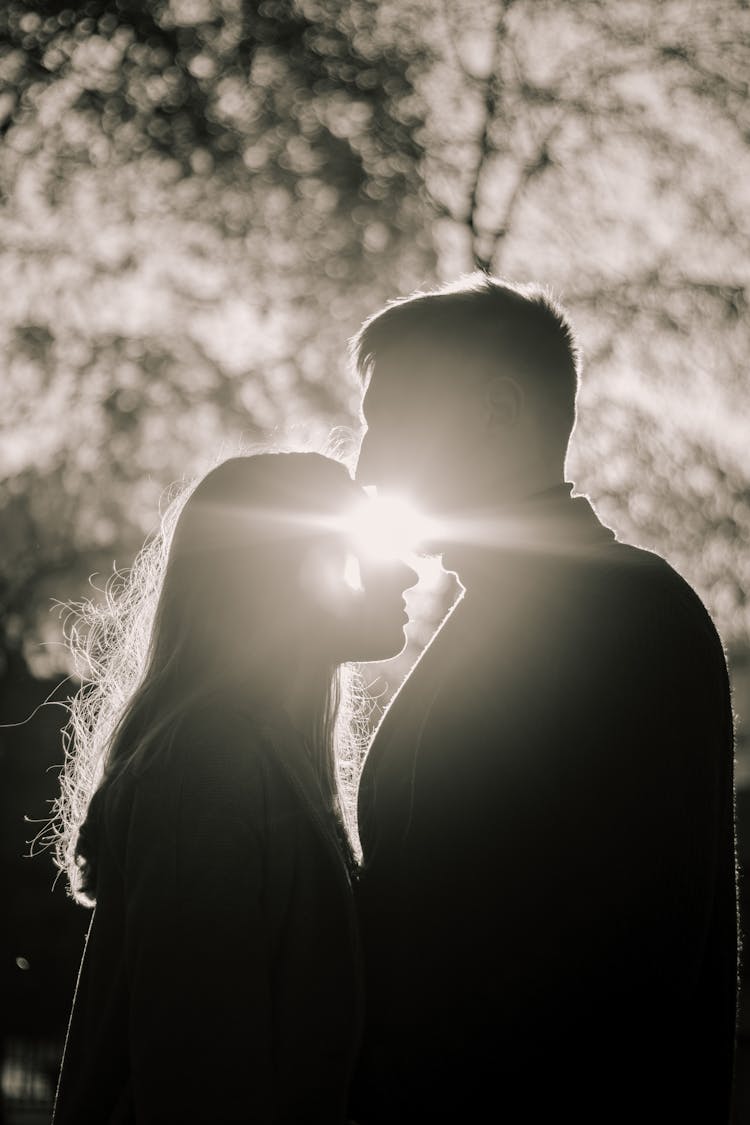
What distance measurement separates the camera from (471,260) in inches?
402

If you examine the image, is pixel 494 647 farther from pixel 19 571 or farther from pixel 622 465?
pixel 19 571

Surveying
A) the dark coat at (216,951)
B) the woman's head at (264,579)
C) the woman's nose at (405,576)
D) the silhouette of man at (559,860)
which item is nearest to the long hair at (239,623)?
the woman's head at (264,579)

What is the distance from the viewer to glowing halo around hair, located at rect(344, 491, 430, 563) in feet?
10.2

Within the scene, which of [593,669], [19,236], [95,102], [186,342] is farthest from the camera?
[186,342]

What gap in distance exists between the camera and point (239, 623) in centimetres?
261

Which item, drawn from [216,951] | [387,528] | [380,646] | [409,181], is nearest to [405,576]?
[387,528]

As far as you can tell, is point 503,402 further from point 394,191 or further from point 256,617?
point 394,191

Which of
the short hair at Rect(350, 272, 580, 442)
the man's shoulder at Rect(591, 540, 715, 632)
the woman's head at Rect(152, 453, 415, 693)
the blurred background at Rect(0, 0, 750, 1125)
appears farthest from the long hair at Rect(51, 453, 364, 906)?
the blurred background at Rect(0, 0, 750, 1125)

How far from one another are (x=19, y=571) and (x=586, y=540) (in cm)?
1491

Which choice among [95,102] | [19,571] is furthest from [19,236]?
[19,571]

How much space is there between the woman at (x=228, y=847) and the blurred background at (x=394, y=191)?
667cm

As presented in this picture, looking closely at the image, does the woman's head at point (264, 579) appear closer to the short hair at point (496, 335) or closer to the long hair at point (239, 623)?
the long hair at point (239, 623)

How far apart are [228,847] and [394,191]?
30.2ft

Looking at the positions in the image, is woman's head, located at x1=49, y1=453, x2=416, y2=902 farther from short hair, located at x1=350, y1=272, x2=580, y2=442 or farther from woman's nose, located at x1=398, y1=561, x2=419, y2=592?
short hair, located at x1=350, y1=272, x2=580, y2=442
